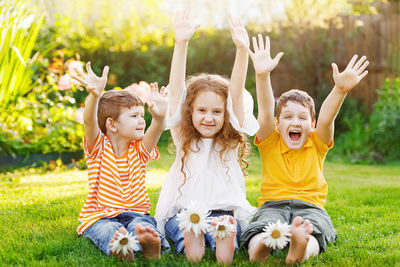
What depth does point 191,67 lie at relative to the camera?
8164 millimetres

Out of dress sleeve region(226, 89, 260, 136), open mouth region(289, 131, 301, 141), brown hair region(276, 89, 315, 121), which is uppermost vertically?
brown hair region(276, 89, 315, 121)

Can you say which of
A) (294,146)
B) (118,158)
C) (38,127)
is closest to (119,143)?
(118,158)

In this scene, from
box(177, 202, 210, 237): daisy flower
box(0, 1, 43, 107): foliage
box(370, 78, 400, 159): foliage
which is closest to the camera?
box(177, 202, 210, 237): daisy flower

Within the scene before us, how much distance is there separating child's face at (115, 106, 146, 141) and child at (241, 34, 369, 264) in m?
0.65

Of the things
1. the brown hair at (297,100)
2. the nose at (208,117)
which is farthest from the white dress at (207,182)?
the brown hair at (297,100)

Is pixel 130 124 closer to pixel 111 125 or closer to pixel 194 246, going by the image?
pixel 111 125

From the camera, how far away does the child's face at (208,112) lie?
2600 millimetres

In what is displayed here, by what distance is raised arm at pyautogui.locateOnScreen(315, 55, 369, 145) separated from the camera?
2.52 m

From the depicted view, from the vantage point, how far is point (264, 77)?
2.49 metres

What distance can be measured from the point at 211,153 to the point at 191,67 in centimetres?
563

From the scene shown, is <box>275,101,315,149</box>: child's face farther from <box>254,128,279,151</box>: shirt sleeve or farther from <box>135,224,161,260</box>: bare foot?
<box>135,224,161,260</box>: bare foot

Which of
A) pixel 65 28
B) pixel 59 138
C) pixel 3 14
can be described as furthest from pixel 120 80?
pixel 3 14

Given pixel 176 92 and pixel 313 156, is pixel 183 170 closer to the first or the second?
pixel 176 92

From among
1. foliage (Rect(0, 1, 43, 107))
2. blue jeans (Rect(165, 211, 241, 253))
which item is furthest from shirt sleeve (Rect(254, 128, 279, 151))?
foliage (Rect(0, 1, 43, 107))
